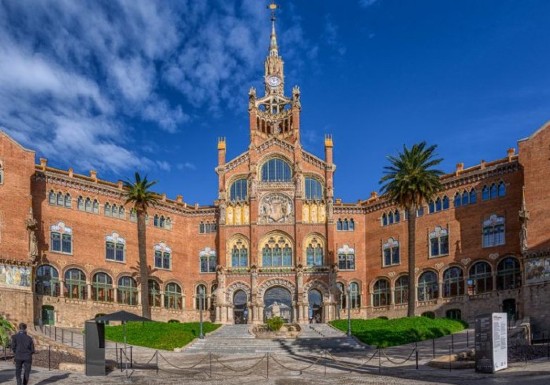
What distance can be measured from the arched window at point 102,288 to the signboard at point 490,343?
44.2m

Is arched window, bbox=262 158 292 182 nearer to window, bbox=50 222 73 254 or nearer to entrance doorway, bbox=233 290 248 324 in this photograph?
entrance doorway, bbox=233 290 248 324

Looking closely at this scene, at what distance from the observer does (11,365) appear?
32781mm

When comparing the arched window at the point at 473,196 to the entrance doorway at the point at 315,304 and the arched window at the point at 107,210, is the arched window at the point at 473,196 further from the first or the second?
the arched window at the point at 107,210

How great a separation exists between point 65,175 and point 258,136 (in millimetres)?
23551

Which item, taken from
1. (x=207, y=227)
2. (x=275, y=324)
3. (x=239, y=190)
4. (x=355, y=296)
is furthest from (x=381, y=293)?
(x=207, y=227)

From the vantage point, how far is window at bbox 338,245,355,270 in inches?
2825

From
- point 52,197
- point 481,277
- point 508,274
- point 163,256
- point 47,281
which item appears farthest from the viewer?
point 163,256

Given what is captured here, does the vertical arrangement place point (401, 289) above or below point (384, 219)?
below

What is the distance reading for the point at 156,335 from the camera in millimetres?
48438

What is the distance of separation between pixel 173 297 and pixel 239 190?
46.1 ft

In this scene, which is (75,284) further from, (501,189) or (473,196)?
(501,189)

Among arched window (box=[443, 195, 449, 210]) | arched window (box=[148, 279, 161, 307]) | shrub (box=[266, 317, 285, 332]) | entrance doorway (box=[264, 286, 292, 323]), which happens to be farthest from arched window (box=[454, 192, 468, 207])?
arched window (box=[148, 279, 161, 307])

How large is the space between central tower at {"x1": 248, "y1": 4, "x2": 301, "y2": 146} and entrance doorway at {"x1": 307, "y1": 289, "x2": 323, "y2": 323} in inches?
675

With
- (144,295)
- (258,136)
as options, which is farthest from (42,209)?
(258,136)
